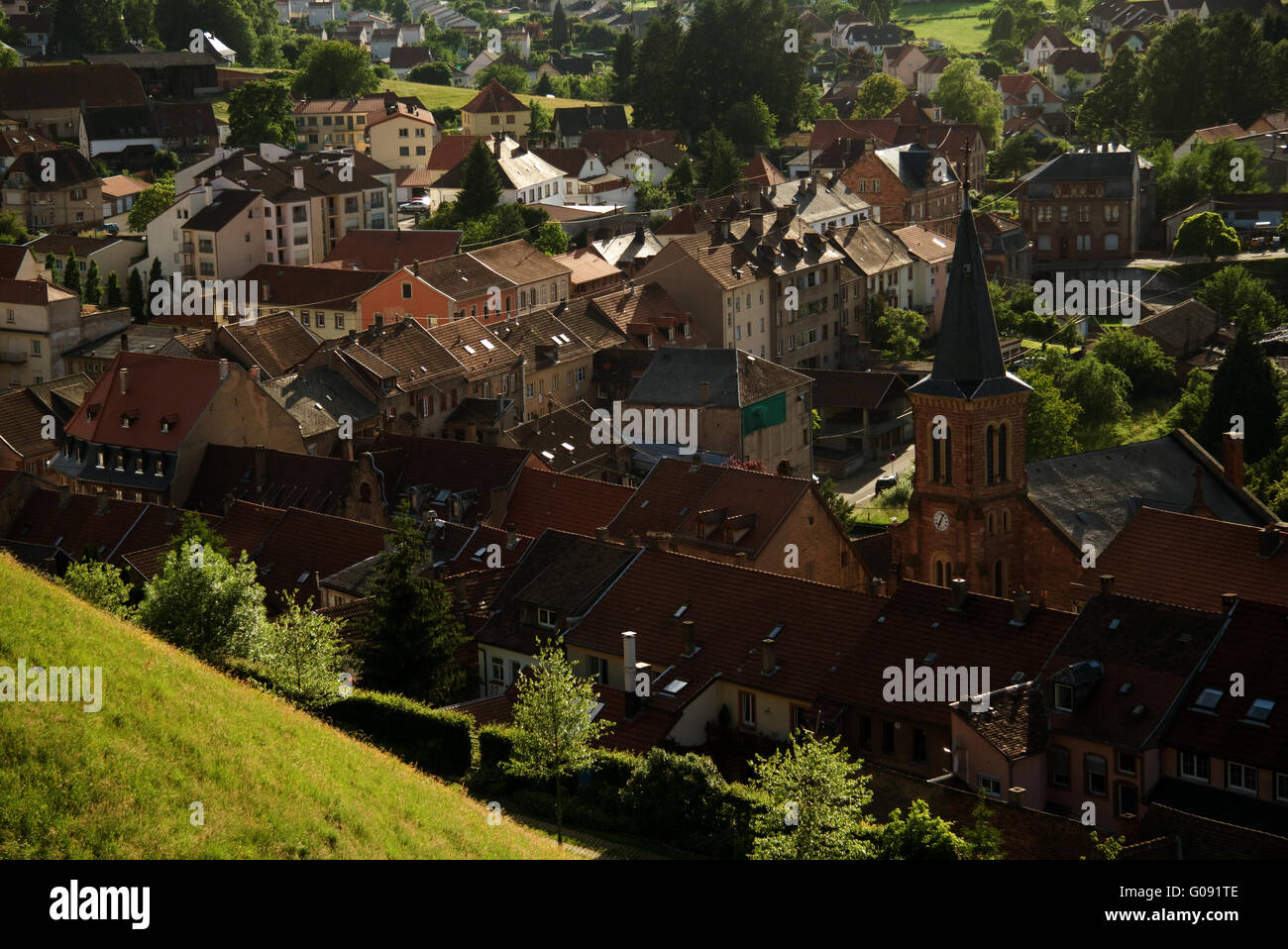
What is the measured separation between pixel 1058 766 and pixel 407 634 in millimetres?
15683

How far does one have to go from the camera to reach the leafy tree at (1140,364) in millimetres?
98750

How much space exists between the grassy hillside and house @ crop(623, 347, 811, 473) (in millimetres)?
47204

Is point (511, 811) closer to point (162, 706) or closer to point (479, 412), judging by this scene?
point (162, 706)

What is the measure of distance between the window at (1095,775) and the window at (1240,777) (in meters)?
2.63

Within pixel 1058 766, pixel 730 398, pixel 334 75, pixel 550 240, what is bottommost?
pixel 1058 766

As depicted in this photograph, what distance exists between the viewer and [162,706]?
29375mm

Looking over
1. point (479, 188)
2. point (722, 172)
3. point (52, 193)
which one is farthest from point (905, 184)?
point (52, 193)

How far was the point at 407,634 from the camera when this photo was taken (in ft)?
156

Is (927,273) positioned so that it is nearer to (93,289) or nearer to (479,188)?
(479,188)

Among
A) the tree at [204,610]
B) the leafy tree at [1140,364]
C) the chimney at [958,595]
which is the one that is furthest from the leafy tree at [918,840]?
the leafy tree at [1140,364]

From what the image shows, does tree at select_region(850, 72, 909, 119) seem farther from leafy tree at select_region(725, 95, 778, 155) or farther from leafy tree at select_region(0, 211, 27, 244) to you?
leafy tree at select_region(0, 211, 27, 244)

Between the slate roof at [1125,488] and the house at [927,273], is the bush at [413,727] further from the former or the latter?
the house at [927,273]

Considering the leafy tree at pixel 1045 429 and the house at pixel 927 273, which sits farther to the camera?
the house at pixel 927 273
